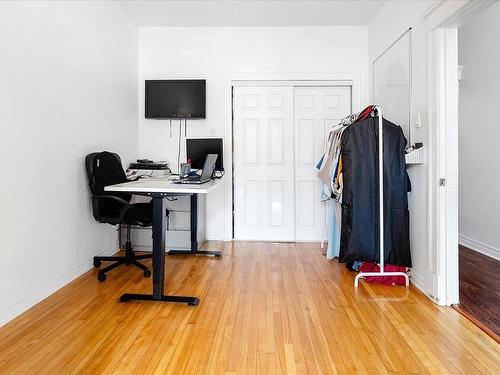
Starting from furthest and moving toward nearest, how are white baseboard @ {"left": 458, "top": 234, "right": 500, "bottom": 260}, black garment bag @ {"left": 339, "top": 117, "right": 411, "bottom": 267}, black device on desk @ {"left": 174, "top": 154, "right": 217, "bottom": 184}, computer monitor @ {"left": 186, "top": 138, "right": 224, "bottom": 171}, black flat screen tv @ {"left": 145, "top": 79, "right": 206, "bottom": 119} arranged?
black flat screen tv @ {"left": 145, "top": 79, "right": 206, "bottom": 119}
white baseboard @ {"left": 458, "top": 234, "right": 500, "bottom": 260}
computer monitor @ {"left": 186, "top": 138, "right": 224, "bottom": 171}
black garment bag @ {"left": 339, "top": 117, "right": 411, "bottom": 267}
black device on desk @ {"left": 174, "top": 154, "right": 217, "bottom": 184}

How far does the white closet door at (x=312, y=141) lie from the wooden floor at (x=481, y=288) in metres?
1.61

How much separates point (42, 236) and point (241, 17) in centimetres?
319

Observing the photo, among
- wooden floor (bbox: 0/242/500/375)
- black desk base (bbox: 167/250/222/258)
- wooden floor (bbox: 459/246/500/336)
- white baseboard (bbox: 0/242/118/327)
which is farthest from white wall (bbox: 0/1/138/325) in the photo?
wooden floor (bbox: 459/246/500/336)

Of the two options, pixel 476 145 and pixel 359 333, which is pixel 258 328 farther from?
pixel 476 145

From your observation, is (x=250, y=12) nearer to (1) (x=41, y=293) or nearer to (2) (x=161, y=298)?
(2) (x=161, y=298)

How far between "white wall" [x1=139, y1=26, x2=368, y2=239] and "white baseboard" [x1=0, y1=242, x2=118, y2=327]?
166 cm

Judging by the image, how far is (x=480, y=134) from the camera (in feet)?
12.1

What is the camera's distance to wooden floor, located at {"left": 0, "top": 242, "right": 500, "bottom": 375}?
1642mm

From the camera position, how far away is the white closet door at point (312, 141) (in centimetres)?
420

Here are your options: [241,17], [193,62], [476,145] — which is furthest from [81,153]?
[476,145]

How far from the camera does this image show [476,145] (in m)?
3.75

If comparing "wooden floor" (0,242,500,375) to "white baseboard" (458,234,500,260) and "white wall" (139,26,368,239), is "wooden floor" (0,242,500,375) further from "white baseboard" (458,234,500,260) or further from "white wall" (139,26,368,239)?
"white wall" (139,26,368,239)

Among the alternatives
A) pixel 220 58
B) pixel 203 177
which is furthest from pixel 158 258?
pixel 220 58

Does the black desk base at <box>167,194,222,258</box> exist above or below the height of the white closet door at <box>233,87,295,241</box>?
below
